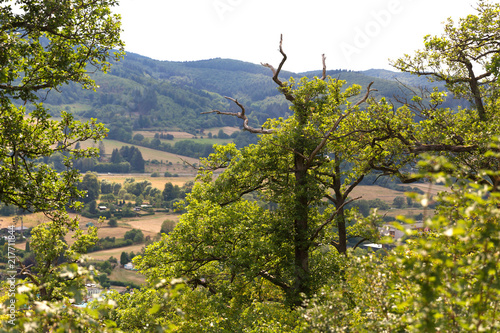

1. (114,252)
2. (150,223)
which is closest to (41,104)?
(114,252)

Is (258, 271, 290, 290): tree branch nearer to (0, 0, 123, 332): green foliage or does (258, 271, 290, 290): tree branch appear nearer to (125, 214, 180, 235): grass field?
(0, 0, 123, 332): green foliage

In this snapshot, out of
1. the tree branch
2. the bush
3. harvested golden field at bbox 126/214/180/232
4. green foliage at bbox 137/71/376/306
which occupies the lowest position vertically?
harvested golden field at bbox 126/214/180/232

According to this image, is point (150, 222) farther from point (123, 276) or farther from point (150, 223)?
point (123, 276)

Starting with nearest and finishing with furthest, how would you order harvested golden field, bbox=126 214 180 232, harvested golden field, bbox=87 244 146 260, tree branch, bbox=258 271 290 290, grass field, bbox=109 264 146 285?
tree branch, bbox=258 271 290 290
grass field, bbox=109 264 146 285
harvested golden field, bbox=87 244 146 260
harvested golden field, bbox=126 214 180 232

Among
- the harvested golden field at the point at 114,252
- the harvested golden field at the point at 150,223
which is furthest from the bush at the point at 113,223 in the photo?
the harvested golden field at the point at 114,252

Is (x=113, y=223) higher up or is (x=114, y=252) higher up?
(x=113, y=223)

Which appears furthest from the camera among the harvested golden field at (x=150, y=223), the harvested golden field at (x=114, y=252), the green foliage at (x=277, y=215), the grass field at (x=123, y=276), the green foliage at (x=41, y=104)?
the harvested golden field at (x=150, y=223)

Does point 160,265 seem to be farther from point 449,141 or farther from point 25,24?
point 449,141

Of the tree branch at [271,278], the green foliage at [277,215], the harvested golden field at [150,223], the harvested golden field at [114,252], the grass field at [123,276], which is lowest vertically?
the grass field at [123,276]

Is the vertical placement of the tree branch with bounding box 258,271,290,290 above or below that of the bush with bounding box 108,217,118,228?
above

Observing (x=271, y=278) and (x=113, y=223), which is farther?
(x=113, y=223)

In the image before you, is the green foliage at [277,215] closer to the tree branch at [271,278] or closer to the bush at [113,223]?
the tree branch at [271,278]

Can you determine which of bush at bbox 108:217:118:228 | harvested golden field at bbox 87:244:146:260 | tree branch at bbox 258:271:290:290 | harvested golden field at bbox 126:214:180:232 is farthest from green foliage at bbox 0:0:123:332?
bush at bbox 108:217:118:228

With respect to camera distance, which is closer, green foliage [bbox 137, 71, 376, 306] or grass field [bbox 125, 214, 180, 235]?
green foliage [bbox 137, 71, 376, 306]
